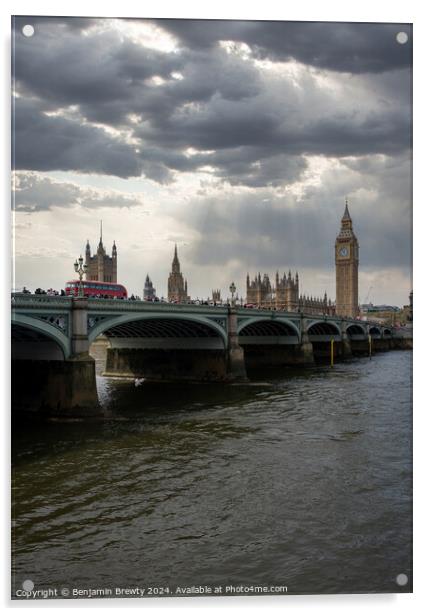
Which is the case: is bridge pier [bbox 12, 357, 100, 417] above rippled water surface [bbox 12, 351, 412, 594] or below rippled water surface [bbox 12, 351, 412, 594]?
above

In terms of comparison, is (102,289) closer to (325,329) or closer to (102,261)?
(102,261)

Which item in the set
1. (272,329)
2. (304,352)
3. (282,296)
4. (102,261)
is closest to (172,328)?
(102,261)

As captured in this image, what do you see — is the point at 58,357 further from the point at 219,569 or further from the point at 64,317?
the point at 219,569

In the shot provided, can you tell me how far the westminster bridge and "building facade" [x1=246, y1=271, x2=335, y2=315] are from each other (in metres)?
83.5

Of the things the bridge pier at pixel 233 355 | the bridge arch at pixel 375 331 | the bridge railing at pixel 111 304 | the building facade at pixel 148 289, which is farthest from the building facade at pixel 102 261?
the bridge arch at pixel 375 331

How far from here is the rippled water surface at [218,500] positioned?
33.7 feet

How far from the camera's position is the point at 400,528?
39.1 ft

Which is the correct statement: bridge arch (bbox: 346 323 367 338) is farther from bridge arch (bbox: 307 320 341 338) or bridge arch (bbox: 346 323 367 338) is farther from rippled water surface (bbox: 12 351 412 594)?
rippled water surface (bbox: 12 351 412 594)

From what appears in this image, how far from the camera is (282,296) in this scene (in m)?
170

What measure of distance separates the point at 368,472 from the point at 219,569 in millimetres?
7679

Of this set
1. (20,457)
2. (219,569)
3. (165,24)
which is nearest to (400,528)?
(219,569)

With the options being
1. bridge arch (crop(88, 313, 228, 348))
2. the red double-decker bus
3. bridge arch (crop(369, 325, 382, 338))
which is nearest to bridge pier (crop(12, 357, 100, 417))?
bridge arch (crop(88, 313, 228, 348))

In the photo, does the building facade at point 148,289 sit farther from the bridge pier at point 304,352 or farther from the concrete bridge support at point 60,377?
the bridge pier at point 304,352

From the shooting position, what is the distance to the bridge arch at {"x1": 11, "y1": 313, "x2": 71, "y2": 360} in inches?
925
